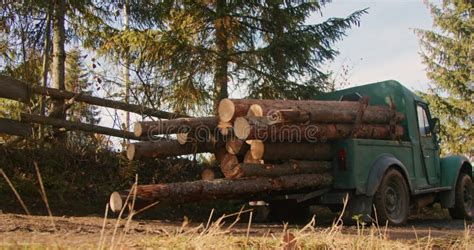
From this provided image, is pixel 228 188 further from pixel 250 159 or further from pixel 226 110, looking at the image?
pixel 226 110

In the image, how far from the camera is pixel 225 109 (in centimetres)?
827

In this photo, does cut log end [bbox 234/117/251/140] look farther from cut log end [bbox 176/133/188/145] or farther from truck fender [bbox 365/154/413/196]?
truck fender [bbox 365/154/413/196]

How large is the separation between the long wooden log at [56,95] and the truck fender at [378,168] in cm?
451

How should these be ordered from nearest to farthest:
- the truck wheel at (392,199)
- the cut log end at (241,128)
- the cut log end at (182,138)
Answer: the cut log end at (241,128) → the cut log end at (182,138) → the truck wheel at (392,199)

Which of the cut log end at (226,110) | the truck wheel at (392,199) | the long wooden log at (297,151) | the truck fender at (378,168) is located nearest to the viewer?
the cut log end at (226,110)

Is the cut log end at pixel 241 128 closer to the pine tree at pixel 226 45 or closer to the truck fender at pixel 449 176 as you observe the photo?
the pine tree at pixel 226 45

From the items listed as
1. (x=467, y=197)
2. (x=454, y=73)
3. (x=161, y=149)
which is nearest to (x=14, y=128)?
(x=161, y=149)

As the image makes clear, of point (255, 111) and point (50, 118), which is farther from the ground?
point (50, 118)

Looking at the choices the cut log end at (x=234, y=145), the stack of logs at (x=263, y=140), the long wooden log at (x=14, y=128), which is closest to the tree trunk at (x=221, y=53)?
the stack of logs at (x=263, y=140)

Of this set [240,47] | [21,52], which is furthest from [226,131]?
[21,52]

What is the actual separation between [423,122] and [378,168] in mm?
2255

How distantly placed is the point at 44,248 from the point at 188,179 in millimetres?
7389

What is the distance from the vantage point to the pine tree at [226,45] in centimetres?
1173

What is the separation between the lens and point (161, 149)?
8742mm
